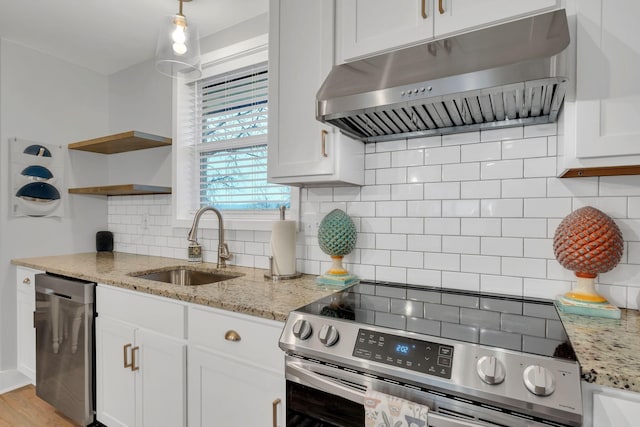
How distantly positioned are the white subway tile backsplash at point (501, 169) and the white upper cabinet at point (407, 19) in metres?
0.55

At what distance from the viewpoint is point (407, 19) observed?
1306 mm

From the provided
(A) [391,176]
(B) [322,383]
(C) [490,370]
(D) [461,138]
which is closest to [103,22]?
(A) [391,176]

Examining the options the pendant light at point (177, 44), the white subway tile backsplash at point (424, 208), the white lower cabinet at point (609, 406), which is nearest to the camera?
the white lower cabinet at point (609, 406)

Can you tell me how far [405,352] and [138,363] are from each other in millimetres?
1395

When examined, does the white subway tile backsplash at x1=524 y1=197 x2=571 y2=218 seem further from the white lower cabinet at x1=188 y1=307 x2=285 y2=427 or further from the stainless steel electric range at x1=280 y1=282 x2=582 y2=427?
the white lower cabinet at x1=188 y1=307 x2=285 y2=427

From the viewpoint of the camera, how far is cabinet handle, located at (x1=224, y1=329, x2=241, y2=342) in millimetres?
1334

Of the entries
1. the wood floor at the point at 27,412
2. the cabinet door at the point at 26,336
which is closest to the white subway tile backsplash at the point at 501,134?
the wood floor at the point at 27,412

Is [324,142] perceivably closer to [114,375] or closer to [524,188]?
[524,188]

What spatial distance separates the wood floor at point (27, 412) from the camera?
2.12 meters

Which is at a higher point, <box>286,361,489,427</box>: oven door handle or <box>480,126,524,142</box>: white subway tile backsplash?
<box>480,126,524,142</box>: white subway tile backsplash

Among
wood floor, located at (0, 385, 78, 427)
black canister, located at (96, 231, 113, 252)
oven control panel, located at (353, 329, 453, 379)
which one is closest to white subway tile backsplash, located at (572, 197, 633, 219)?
oven control panel, located at (353, 329, 453, 379)

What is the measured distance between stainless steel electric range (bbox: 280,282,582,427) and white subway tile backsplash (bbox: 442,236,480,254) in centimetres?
25

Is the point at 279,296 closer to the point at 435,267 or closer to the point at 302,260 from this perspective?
the point at 302,260

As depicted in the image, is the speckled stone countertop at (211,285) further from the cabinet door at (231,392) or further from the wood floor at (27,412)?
the wood floor at (27,412)
